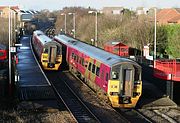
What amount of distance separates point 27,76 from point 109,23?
3556 cm

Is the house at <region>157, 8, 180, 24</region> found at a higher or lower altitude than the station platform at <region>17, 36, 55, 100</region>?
higher

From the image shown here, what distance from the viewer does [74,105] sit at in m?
23.1

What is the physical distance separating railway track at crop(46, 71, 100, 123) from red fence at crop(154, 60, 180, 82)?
6.18 metres

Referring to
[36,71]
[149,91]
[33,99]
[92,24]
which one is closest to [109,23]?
[92,24]

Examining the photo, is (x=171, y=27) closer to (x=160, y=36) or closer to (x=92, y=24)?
(x=160, y=36)

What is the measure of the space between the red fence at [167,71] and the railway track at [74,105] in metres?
6.18

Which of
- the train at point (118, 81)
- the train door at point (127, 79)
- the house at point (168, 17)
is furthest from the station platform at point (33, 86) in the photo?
the house at point (168, 17)

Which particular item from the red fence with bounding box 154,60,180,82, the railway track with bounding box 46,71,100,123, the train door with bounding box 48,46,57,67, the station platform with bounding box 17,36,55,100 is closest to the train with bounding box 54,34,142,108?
the railway track with bounding box 46,71,100,123

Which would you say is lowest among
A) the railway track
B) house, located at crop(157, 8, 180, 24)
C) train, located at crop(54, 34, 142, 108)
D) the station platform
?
the railway track

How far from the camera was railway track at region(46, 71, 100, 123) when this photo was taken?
784 inches

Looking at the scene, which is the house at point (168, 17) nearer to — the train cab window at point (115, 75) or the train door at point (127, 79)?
the train door at point (127, 79)

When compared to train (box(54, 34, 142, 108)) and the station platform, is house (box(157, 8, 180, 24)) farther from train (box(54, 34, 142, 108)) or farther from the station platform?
train (box(54, 34, 142, 108))

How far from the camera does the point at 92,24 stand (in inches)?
2616

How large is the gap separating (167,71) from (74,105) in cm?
741
